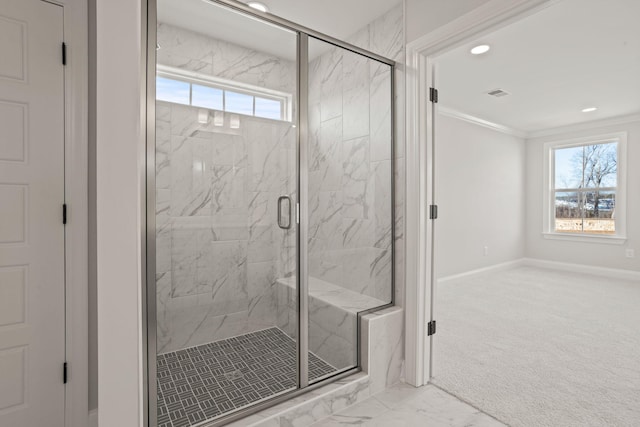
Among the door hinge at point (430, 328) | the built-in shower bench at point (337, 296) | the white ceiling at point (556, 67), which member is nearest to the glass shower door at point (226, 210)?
the built-in shower bench at point (337, 296)

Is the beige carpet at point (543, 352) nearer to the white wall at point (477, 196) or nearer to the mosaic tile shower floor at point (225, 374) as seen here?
the white wall at point (477, 196)

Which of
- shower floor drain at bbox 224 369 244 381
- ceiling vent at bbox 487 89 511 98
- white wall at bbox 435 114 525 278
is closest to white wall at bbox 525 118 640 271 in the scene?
white wall at bbox 435 114 525 278

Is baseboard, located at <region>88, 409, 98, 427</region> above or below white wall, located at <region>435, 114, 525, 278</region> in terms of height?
below

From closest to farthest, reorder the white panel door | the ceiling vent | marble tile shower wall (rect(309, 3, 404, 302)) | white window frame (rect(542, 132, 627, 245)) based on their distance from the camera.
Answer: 1. the white panel door
2. marble tile shower wall (rect(309, 3, 404, 302))
3. the ceiling vent
4. white window frame (rect(542, 132, 627, 245))

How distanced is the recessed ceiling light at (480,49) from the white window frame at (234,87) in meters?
1.90

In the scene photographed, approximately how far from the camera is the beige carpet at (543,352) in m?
1.86

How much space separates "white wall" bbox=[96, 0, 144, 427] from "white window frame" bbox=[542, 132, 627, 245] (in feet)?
21.7

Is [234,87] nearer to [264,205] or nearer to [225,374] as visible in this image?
[264,205]

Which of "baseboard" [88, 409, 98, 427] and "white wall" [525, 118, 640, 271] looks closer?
"baseboard" [88, 409, 98, 427]

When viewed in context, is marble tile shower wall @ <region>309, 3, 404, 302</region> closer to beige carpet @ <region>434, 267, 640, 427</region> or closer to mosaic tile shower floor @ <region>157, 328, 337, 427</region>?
mosaic tile shower floor @ <region>157, 328, 337, 427</region>

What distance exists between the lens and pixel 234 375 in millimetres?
1966

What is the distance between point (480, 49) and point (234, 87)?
2.18 m

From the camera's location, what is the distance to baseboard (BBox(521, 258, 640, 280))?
4938 millimetres

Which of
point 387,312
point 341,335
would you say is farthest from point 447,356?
point 341,335
